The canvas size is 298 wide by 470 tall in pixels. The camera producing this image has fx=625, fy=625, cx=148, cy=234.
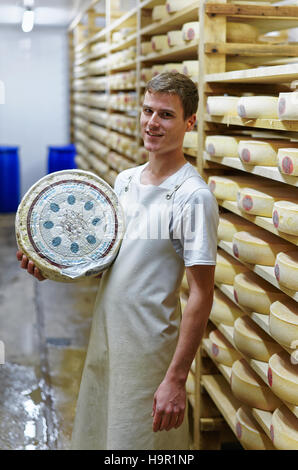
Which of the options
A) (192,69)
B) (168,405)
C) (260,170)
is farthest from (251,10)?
(168,405)

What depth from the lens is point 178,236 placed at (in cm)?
181

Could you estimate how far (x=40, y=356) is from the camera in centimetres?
399

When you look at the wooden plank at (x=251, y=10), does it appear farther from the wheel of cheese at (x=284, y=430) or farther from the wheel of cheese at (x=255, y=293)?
the wheel of cheese at (x=284, y=430)

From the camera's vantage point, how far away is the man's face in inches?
71.0

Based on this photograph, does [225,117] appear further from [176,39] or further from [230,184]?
[176,39]

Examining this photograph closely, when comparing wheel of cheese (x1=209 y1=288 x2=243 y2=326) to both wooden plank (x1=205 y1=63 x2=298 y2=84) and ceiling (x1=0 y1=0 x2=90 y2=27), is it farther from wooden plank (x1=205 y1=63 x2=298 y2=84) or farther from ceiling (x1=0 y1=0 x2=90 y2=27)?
ceiling (x1=0 y1=0 x2=90 y2=27)

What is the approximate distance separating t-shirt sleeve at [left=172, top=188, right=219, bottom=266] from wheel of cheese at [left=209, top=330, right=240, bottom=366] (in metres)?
0.85

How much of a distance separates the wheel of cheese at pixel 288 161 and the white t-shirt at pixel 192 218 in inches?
8.8

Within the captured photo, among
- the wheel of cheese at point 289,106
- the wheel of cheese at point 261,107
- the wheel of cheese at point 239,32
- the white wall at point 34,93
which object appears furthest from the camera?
the white wall at point 34,93

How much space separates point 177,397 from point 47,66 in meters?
8.58

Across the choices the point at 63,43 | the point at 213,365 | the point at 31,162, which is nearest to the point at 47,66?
the point at 63,43

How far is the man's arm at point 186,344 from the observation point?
5.76 ft

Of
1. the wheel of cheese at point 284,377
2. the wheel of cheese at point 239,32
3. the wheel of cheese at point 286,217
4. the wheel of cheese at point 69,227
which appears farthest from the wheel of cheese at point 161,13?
the wheel of cheese at point 284,377

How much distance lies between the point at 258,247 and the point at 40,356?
89.7 inches
